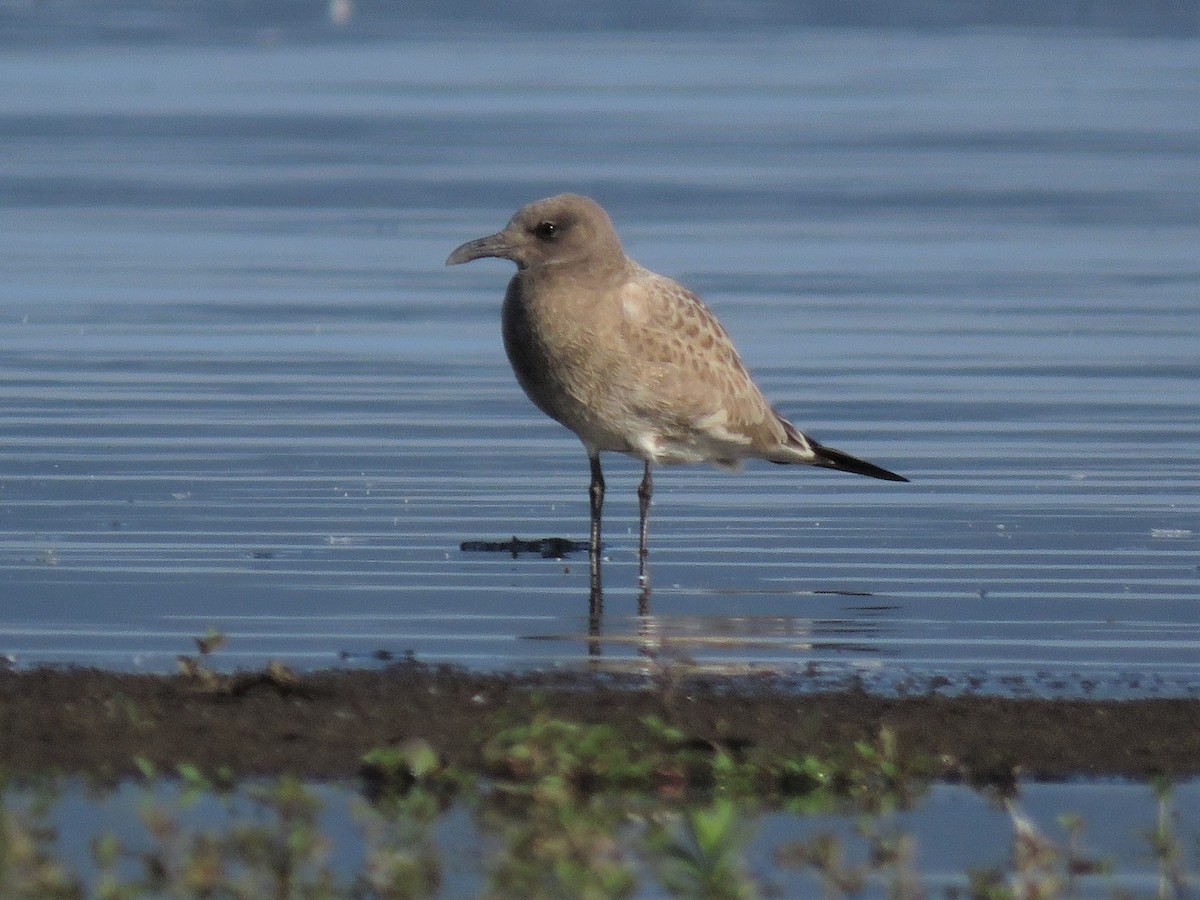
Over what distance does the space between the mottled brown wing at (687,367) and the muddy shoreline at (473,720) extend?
2975 millimetres

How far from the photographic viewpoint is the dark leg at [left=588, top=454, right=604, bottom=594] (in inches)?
423

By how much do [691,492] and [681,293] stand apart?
1325 mm

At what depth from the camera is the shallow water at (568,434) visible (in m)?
9.59

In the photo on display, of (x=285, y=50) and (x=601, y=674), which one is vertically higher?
(x=285, y=50)

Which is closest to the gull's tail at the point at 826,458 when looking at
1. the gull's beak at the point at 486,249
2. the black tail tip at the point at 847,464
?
the black tail tip at the point at 847,464

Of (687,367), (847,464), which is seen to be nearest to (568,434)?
(847,464)

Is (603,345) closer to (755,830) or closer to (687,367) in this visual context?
(687,367)

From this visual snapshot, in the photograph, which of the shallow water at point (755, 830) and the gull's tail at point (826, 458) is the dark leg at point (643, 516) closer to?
the gull's tail at point (826, 458)

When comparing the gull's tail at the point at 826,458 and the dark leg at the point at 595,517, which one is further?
the gull's tail at the point at 826,458

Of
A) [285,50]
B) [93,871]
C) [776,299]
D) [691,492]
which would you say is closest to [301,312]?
[776,299]

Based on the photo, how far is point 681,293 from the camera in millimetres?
11680

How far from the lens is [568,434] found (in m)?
14.0

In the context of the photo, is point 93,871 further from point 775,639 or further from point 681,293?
point 681,293

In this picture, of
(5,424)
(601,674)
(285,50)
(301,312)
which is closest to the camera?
(601,674)
